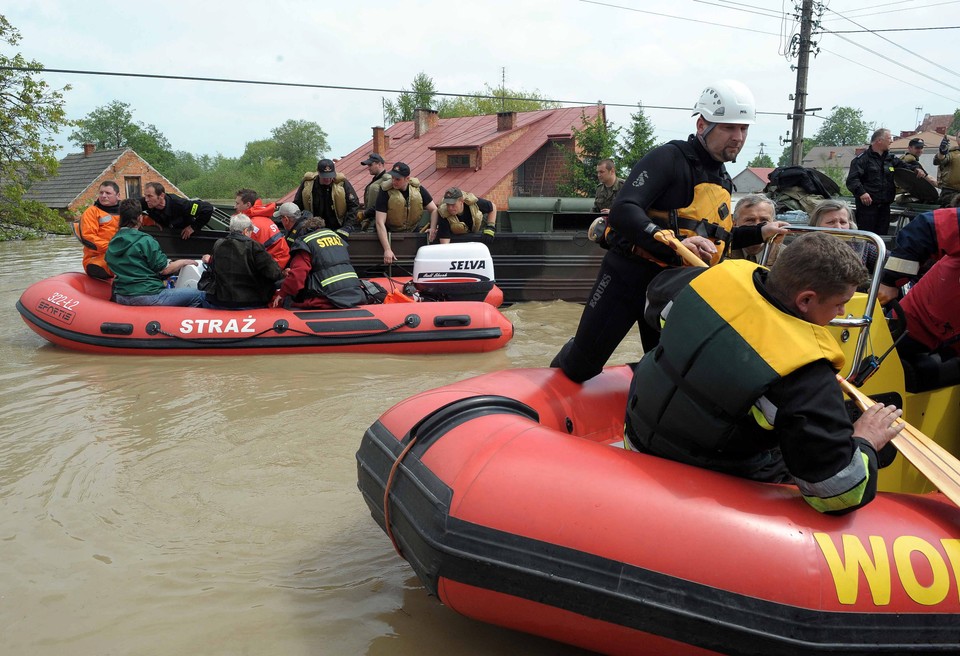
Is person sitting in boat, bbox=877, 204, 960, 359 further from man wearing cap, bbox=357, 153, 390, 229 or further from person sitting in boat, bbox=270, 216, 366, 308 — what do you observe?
man wearing cap, bbox=357, 153, 390, 229

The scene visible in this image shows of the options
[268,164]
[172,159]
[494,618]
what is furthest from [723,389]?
[172,159]

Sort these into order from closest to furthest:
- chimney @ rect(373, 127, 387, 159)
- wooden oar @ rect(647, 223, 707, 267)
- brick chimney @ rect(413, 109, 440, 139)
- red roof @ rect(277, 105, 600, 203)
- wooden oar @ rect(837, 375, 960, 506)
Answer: wooden oar @ rect(837, 375, 960, 506) < wooden oar @ rect(647, 223, 707, 267) < red roof @ rect(277, 105, 600, 203) < chimney @ rect(373, 127, 387, 159) < brick chimney @ rect(413, 109, 440, 139)

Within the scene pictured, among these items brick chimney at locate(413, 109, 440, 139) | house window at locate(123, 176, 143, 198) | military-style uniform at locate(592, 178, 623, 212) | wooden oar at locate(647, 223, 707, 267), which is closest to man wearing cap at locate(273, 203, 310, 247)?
military-style uniform at locate(592, 178, 623, 212)

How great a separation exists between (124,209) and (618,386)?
491cm

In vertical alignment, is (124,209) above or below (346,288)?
above

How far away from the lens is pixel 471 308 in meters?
6.80

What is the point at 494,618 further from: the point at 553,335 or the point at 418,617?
the point at 553,335

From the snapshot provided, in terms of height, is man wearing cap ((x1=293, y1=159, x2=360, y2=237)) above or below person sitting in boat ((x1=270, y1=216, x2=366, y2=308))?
above

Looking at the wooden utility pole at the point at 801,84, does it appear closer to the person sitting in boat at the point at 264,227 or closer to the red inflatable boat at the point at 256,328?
the red inflatable boat at the point at 256,328

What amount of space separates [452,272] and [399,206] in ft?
5.98

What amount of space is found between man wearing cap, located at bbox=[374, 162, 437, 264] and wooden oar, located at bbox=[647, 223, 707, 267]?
5732 mm

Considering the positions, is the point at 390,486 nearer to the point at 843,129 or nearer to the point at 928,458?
the point at 928,458

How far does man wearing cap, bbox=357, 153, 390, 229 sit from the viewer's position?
28.5 ft

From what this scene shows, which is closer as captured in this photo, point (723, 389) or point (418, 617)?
point (723, 389)
